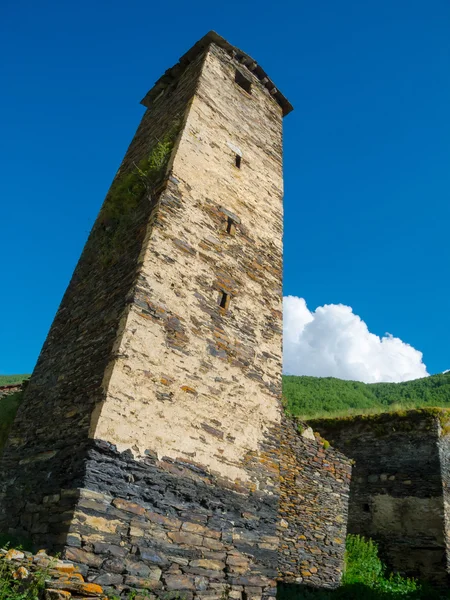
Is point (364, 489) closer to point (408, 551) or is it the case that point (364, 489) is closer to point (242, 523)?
point (408, 551)

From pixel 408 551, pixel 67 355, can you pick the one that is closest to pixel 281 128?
pixel 67 355

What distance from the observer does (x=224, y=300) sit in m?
7.36

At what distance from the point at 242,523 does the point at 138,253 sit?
4.21 meters

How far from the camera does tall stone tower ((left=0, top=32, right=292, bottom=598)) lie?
4891 millimetres

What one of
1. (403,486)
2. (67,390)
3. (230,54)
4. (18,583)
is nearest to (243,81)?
(230,54)

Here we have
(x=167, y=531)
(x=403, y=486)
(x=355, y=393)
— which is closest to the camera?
(x=167, y=531)

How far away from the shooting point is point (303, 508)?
28.5 ft

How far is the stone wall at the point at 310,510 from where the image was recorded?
8227mm

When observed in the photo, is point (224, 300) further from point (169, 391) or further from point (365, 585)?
point (365, 585)

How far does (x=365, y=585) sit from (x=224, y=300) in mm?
7292

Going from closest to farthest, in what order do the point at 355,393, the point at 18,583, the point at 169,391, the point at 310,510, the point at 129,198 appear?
1. the point at 18,583
2. the point at 169,391
3. the point at 129,198
4. the point at 310,510
5. the point at 355,393

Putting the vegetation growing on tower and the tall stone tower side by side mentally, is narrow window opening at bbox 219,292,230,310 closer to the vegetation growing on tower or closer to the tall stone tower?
the tall stone tower

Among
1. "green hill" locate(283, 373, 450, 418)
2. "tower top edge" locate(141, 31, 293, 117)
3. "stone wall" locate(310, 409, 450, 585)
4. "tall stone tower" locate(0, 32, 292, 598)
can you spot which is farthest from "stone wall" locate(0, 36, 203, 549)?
"green hill" locate(283, 373, 450, 418)

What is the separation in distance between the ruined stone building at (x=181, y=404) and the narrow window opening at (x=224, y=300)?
0.07ft
